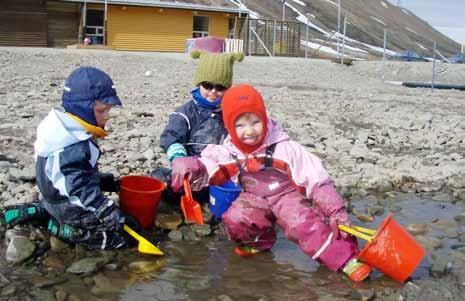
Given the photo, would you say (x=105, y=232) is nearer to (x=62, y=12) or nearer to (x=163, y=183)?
(x=163, y=183)

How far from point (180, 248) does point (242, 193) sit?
1.76 feet

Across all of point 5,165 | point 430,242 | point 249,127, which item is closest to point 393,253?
point 430,242

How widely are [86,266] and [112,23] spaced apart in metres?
29.0

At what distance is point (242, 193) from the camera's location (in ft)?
13.0

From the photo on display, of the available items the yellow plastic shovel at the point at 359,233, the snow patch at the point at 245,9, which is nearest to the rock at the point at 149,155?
the yellow plastic shovel at the point at 359,233

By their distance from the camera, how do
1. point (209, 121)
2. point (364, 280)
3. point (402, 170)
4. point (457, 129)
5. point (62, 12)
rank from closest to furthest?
point (364, 280) < point (209, 121) < point (402, 170) < point (457, 129) < point (62, 12)

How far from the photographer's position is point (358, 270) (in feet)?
11.3

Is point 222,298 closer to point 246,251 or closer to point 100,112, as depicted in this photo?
point 246,251

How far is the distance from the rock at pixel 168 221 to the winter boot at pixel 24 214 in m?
0.82

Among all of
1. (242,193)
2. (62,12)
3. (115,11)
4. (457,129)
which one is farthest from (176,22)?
(242,193)

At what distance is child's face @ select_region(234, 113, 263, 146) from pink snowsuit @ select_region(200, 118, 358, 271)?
130 millimetres

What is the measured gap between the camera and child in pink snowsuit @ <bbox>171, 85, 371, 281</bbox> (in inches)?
138

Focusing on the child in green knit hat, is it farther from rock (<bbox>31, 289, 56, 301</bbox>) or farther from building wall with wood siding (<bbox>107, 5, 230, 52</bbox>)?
building wall with wood siding (<bbox>107, 5, 230, 52</bbox>)

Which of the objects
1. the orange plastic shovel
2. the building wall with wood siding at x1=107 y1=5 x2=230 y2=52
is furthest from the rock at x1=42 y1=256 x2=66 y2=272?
the building wall with wood siding at x1=107 y1=5 x2=230 y2=52
